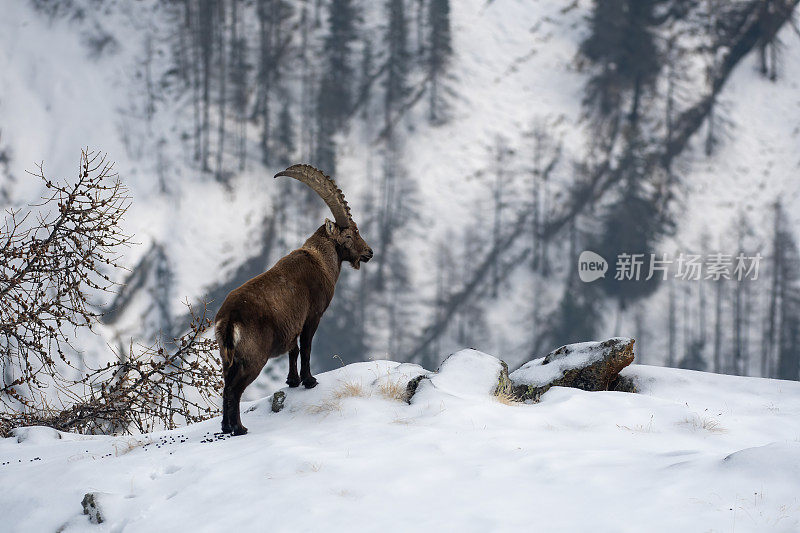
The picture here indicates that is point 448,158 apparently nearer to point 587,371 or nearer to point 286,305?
point 587,371

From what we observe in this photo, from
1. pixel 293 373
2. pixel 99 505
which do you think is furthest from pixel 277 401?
pixel 99 505

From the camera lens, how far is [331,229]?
7125mm

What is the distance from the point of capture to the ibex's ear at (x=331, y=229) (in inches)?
279

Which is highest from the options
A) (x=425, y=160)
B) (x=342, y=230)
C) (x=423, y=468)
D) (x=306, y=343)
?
(x=425, y=160)

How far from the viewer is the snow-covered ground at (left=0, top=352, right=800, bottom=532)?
3992 millimetres

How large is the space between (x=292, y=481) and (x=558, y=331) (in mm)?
46826

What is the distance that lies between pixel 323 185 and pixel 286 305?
1.32 metres

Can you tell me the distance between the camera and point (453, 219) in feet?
165

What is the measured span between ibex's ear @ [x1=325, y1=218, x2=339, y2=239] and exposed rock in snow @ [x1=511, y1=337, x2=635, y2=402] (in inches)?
126

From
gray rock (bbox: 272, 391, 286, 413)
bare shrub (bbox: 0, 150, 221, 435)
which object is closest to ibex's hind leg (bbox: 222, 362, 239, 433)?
gray rock (bbox: 272, 391, 286, 413)

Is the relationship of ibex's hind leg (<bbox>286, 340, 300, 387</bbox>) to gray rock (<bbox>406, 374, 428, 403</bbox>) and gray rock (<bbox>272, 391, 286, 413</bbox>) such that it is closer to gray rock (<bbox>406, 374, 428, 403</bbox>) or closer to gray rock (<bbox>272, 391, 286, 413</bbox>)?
gray rock (<bbox>272, 391, 286, 413</bbox>)

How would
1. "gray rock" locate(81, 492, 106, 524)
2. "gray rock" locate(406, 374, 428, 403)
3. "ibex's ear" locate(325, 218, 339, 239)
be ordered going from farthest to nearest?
"ibex's ear" locate(325, 218, 339, 239) < "gray rock" locate(406, 374, 428, 403) < "gray rock" locate(81, 492, 106, 524)

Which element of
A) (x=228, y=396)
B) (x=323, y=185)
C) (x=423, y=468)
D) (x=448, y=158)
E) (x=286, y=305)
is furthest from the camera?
(x=448, y=158)

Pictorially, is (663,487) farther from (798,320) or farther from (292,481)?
(798,320)
